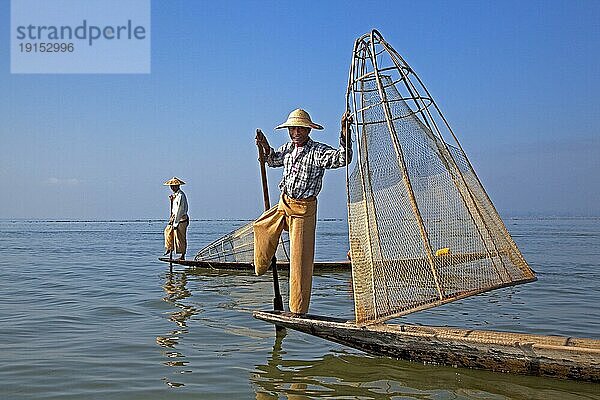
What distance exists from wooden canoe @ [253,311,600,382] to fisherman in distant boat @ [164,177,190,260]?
7329mm

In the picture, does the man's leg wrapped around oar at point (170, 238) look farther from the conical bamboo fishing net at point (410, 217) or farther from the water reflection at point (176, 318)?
the conical bamboo fishing net at point (410, 217)

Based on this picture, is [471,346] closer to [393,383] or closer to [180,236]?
[393,383]

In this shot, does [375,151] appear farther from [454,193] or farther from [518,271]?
[518,271]

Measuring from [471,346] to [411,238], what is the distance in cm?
107

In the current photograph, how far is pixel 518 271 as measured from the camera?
5.96 meters

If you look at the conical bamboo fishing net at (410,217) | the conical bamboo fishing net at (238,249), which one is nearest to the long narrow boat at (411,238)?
the conical bamboo fishing net at (410,217)

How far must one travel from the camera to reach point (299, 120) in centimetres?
583

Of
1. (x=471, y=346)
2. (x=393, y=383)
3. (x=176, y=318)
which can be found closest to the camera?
(x=471, y=346)

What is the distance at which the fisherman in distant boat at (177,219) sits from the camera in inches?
503

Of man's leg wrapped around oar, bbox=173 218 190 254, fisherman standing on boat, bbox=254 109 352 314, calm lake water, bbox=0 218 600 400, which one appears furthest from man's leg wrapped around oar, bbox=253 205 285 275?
man's leg wrapped around oar, bbox=173 218 190 254

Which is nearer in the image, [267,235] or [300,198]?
[300,198]

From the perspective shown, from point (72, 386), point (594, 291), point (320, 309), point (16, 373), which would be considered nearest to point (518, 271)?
point (320, 309)

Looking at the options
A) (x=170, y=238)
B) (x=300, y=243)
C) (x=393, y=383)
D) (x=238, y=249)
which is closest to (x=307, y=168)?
(x=300, y=243)

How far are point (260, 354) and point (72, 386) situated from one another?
1709 mm
